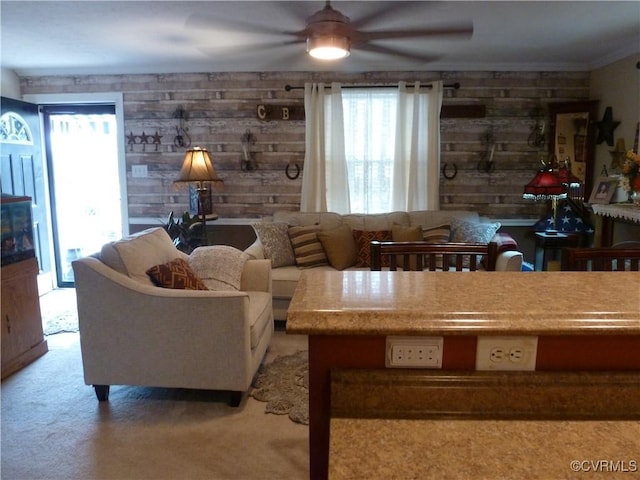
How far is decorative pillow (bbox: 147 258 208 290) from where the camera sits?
2480 millimetres

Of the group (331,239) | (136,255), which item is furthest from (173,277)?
(331,239)

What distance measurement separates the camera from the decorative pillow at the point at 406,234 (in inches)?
148

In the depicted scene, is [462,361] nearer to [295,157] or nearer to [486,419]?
[486,419]

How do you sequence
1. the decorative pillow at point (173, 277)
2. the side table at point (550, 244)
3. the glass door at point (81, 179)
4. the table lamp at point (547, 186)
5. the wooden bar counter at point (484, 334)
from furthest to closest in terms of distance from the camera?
the glass door at point (81, 179) → the side table at point (550, 244) → the table lamp at point (547, 186) → the decorative pillow at point (173, 277) → the wooden bar counter at point (484, 334)

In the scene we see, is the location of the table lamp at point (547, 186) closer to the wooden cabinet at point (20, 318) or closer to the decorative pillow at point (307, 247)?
the decorative pillow at point (307, 247)

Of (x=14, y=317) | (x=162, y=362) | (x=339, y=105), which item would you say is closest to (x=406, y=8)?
(x=339, y=105)

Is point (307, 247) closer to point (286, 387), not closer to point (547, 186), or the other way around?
point (286, 387)

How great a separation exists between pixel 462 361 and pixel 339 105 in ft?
12.5

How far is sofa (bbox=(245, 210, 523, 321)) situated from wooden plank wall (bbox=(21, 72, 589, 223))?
697mm

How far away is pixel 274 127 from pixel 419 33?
2.34m

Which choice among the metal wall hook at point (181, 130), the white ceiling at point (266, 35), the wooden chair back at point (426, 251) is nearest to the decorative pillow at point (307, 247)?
the white ceiling at point (266, 35)

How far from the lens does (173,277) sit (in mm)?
2502


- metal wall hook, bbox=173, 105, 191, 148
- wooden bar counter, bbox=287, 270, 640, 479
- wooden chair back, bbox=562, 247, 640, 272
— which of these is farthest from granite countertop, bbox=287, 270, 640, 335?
metal wall hook, bbox=173, 105, 191, 148

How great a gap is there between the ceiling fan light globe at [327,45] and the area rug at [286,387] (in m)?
1.75
